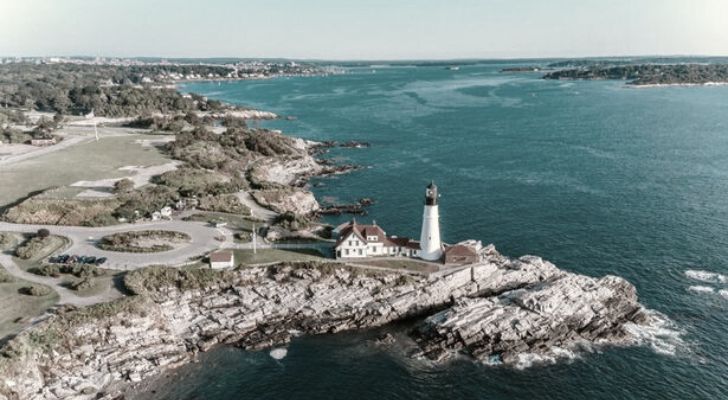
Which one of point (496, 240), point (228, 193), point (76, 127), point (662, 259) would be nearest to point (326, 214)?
point (228, 193)

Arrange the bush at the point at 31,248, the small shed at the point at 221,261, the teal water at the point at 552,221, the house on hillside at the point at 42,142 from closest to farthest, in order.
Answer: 1. the teal water at the point at 552,221
2. the small shed at the point at 221,261
3. the bush at the point at 31,248
4. the house on hillside at the point at 42,142

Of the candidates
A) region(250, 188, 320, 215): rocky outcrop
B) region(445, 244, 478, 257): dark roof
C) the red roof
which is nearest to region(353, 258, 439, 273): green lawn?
the red roof

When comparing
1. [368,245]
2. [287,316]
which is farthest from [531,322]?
→ [287,316]

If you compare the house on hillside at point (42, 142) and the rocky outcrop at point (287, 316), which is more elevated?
the house on hillside at point (42, 142)

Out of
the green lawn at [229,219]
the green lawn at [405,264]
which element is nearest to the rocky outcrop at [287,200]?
the green lawn at [229,219]

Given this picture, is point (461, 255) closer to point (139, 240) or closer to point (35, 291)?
point (139, 240)

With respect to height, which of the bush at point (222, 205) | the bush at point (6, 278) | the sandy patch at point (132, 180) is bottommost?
the bush at point (6, 278)

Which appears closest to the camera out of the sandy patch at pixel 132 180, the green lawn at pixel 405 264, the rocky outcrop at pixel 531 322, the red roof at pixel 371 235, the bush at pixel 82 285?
the rocky outcrop at pixel 531 322

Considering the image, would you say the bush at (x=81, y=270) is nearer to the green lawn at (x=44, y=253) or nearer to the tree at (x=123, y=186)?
the green lawn at (x=44, y=253)

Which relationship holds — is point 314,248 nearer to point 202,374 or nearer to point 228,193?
point 202,374
